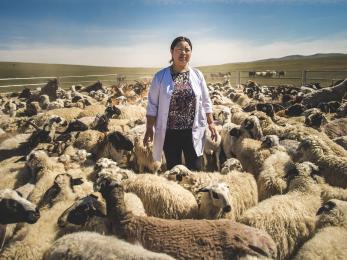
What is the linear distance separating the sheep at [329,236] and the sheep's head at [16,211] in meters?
2.74

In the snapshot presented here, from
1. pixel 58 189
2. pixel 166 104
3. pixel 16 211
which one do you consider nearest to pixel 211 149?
pixel 166 104

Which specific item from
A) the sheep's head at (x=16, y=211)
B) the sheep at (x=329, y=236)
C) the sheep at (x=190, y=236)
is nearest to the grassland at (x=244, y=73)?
the sheep at (x=329, y=236)

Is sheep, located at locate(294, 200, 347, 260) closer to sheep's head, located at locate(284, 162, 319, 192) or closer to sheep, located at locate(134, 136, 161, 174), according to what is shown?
sheep's head, located at locate(284, 162, 319, 192)

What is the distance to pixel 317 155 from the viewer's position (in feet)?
19.0

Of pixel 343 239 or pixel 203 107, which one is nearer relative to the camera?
pixel 343 239

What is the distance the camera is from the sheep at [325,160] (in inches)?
205

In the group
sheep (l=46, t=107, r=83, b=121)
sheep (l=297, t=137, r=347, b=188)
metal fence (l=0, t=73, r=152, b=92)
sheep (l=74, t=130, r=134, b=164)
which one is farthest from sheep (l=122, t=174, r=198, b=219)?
metal fence (l=0, t=73, r=152, b=92)

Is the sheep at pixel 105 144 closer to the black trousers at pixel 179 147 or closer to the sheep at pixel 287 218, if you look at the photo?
the black trousers at pixel 179 147

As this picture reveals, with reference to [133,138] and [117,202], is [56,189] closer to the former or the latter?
[117,202]

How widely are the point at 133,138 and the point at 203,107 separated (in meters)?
2.24

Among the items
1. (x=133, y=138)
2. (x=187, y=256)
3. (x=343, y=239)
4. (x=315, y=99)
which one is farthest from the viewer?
(x=315, y=99)

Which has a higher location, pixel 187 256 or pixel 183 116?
pixel 183 116

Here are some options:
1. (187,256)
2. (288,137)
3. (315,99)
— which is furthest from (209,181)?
(315,99)

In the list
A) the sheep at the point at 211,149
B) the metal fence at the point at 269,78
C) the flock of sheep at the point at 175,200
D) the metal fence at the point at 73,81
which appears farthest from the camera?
the metal fence at the point at 269,78
